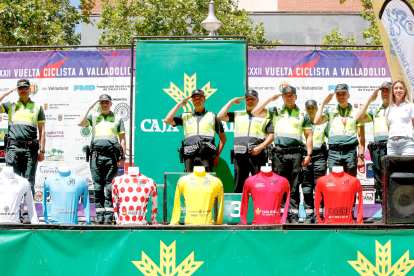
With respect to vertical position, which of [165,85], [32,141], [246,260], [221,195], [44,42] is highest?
[44,42]

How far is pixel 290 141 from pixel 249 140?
0.56 meters

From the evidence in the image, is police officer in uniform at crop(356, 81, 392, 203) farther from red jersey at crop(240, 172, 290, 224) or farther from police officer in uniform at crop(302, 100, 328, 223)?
red jersey at crop(240, 172, 290, 224)

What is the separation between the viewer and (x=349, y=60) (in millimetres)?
8250

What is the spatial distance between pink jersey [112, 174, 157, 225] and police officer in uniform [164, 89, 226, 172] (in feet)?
3.86

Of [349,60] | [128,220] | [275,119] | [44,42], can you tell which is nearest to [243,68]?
[275,119]

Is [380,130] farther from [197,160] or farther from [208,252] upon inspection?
[208,252]

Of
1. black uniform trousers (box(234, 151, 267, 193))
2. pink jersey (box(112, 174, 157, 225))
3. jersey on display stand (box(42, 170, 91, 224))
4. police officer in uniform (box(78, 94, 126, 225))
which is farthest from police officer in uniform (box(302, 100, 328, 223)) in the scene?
jersey on display stand (box(42, 170, 91, 224))

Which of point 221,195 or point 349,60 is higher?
point 349,60

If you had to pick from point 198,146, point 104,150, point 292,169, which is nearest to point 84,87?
point 104,150

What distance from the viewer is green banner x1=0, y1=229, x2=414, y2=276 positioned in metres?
4.43

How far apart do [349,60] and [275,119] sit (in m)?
2.69

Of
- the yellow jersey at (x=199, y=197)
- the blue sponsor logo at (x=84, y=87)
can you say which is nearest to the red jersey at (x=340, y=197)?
the yellow jersey at (x=199, y=197)

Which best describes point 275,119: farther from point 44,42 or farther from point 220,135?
point 44,42

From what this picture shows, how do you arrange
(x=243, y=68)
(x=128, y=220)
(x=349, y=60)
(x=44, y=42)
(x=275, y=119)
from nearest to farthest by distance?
1. (x=128, y=220)
2. (x=275, y=119)
3. (x=243, y=68)
4. (x=349, y=60)
5. (x=44, y=42)
